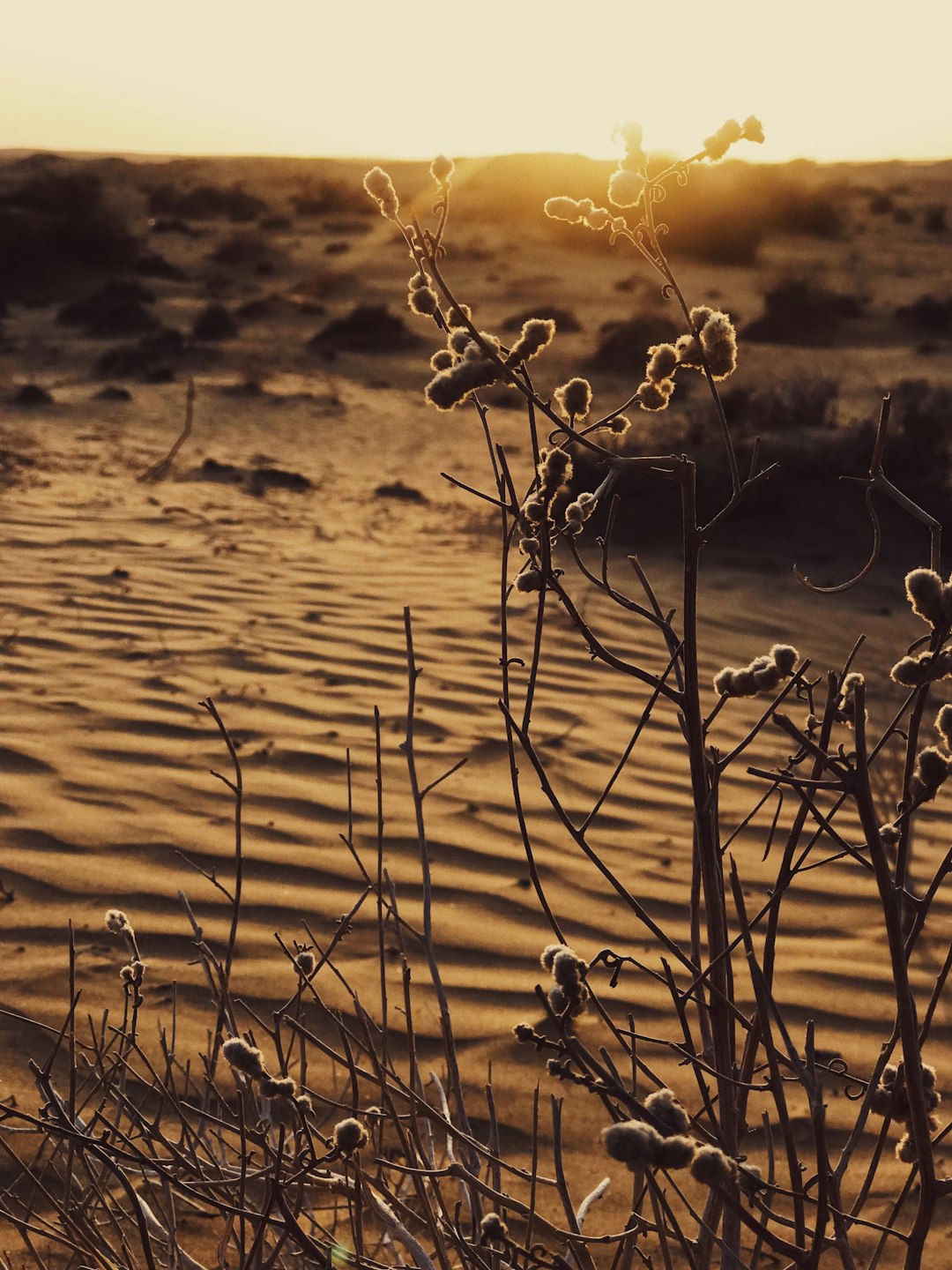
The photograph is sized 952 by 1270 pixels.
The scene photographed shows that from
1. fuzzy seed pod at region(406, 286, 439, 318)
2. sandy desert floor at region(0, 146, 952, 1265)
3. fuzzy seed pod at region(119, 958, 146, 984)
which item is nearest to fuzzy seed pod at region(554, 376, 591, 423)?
fuzzy seed pod at region(406, 286, 439, 318)

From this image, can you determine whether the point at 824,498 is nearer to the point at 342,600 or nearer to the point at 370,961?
the point at 342,600

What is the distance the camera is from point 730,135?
1.18 m

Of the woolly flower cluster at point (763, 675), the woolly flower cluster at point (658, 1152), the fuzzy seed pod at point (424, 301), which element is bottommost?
the woolly flower cluster at point (658, 1152)

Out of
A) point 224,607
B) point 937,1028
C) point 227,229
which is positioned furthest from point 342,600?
point 227,229

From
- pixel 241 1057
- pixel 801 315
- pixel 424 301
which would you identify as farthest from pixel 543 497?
pixel 801 315

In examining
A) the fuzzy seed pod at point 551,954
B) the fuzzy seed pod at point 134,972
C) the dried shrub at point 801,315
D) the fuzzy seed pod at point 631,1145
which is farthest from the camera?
the dried shrub at point 801,315

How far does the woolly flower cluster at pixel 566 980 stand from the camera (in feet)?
2.87

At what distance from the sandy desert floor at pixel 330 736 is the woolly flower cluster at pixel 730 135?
1.81m

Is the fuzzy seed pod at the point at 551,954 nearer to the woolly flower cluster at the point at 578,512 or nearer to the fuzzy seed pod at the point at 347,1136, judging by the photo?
the fuzzy seed pod at the point at 347,1136

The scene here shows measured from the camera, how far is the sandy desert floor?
3.12m

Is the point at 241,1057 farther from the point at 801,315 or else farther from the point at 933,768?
the point at 801,315

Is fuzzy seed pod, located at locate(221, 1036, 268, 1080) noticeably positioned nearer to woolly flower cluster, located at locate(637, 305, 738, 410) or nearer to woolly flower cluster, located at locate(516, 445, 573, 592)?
woolly flower cluster, located at locate(516, 445, 573, 592)

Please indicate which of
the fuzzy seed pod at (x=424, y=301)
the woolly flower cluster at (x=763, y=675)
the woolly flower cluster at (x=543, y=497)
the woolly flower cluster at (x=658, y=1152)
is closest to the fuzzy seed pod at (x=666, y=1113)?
the woolly flower cluster at (x=658, y=1152)

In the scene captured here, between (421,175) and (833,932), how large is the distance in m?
39.1
